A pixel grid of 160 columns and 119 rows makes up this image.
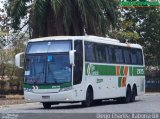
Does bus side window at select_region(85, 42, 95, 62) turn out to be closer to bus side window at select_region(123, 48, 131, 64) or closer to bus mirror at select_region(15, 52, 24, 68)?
bus mirror at select_region(15, 52, 24, 68)

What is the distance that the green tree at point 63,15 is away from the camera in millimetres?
35625

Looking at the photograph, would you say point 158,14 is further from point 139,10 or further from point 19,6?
point 19,6

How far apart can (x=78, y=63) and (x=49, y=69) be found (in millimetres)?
1365

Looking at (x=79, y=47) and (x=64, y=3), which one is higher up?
(x=64, y=3)

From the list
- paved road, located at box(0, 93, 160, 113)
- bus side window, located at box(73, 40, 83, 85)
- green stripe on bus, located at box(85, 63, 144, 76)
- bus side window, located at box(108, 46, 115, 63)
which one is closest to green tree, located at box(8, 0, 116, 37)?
green stripe on bus, located at box(85, 63, 144, 76)

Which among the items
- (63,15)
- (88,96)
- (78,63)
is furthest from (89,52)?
(63,15)

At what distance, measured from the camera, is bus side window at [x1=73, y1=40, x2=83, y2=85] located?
2497 centimetres

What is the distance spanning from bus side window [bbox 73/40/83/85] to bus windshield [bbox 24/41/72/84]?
411 millimetres

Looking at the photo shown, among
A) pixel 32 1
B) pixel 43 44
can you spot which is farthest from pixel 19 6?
pixel 43 44

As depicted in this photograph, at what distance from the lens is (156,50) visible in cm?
5794

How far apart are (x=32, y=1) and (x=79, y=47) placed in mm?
12079

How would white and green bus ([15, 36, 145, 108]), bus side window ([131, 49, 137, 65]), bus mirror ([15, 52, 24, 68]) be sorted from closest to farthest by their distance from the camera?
white and green bus ([15, 36, 145, 108]) < bus mirror ([15, 52, 24, 68]) < bus side window ([131, 49, 137, 65])

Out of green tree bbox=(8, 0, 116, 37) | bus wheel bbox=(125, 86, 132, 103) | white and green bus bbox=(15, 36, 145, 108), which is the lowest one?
bus wheel bbox=(125, 86, 132, 103)

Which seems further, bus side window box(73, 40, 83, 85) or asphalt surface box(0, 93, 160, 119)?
bus side window box(73, 40, 83, 85)
